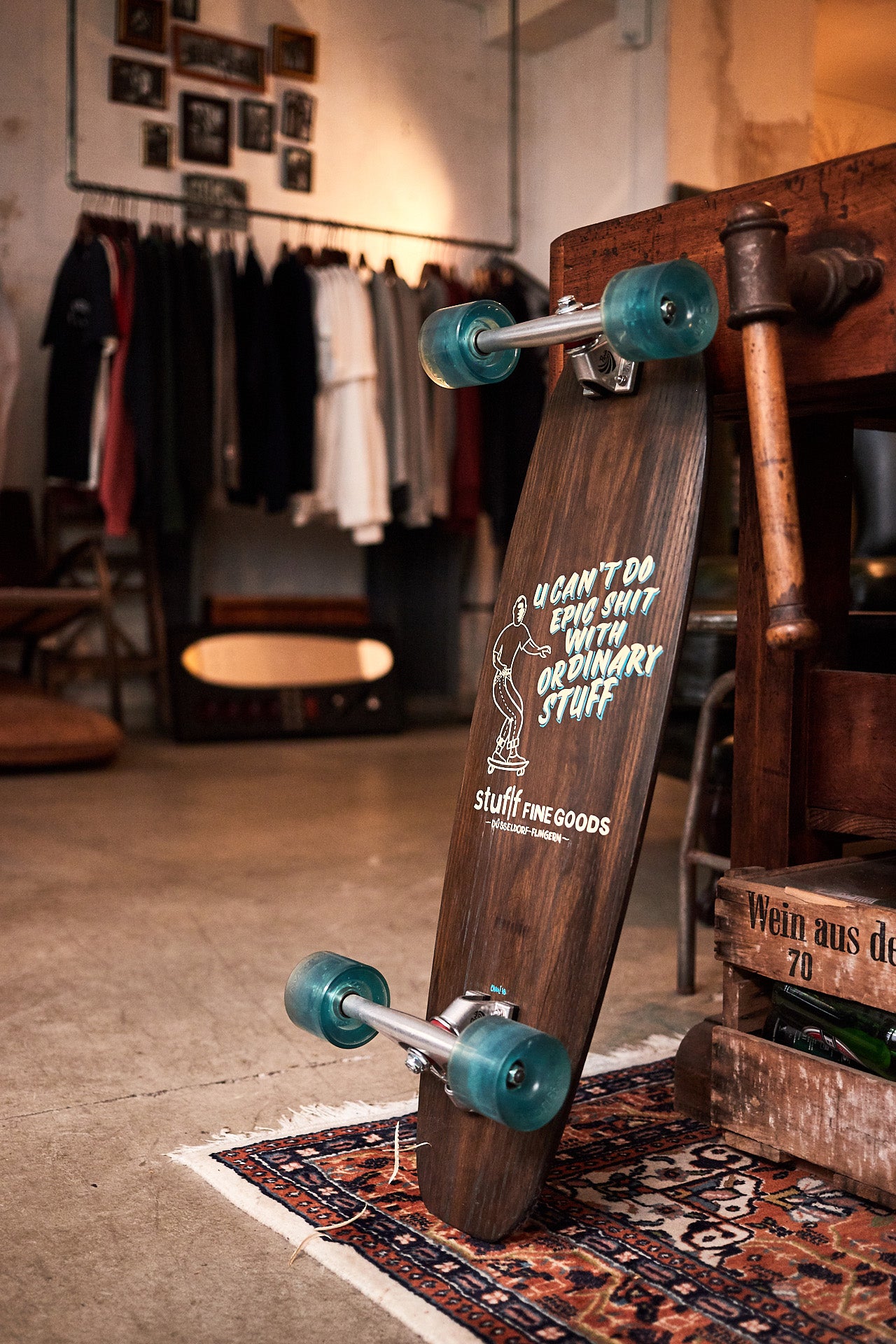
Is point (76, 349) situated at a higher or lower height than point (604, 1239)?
higher

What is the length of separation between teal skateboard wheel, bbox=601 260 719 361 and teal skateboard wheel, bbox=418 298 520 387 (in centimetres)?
20

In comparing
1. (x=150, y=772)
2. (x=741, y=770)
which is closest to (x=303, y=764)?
(x=150, y=772)

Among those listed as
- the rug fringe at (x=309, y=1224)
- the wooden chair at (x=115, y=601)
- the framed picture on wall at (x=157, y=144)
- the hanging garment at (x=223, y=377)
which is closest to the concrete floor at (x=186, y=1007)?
the rug fringe at (x=309, y=1224)

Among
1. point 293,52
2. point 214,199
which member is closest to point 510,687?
point 214,199

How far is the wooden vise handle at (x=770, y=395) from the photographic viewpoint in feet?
3.38

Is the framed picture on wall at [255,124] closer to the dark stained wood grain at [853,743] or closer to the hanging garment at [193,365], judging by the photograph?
the hanging garment at [193,365]

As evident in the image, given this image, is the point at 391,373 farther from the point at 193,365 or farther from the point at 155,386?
the point at 155,386

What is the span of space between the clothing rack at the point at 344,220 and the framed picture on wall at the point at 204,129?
0.69 ft

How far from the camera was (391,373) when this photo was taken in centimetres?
502

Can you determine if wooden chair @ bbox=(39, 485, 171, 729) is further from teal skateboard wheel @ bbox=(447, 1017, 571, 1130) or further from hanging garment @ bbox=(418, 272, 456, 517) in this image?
teal skateboard wheel @ bbox=(447, 1017, 571, 1130)

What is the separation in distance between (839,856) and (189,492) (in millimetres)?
3737

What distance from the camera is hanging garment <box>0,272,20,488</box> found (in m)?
4.48

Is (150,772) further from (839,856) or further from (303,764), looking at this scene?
(839,856)

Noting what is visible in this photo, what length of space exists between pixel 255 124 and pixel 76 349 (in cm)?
146
